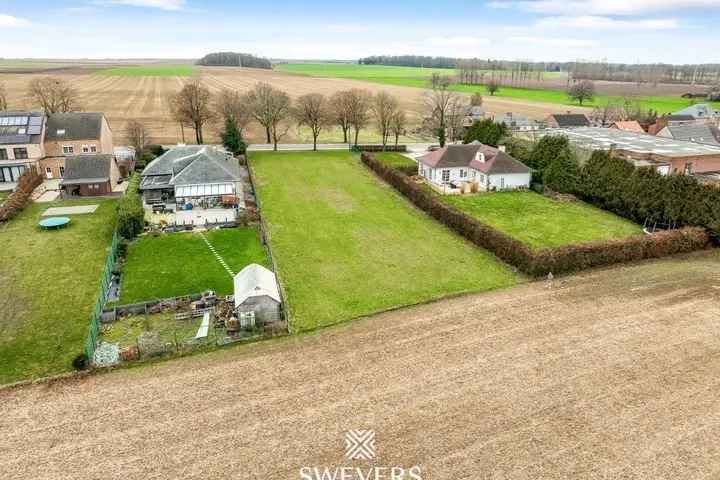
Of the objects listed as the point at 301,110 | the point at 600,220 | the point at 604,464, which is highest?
the point at 301,110

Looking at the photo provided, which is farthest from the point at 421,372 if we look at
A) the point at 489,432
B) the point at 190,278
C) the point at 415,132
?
the point at 415,132

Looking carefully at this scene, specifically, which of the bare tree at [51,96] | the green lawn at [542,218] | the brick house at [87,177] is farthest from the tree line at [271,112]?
the green lawn at [542,218]

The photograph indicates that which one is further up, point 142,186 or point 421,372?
point 142,186

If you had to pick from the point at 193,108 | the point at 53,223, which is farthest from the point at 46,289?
the point at 193,108

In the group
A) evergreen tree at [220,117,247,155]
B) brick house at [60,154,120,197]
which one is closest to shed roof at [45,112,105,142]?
brick house at [60,154,120,197]

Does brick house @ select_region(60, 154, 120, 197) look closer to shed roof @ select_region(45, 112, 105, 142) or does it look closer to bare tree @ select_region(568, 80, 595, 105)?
shed roof @ select_region(45, 112, 105, 142)

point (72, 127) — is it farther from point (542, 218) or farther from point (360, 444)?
point (360, 444)

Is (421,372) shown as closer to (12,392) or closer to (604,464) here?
(604,464)
